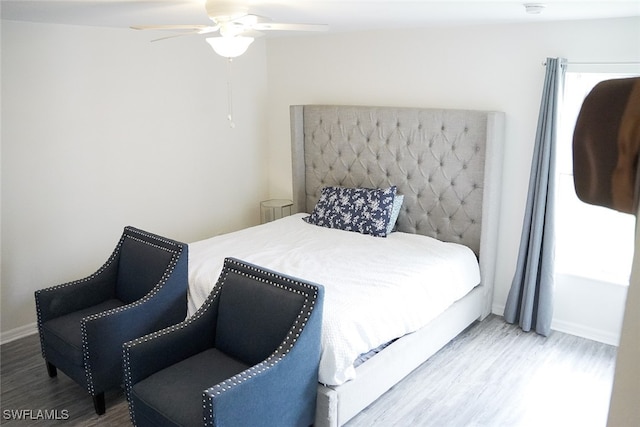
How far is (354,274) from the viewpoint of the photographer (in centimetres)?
334

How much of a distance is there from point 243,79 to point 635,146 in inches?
190

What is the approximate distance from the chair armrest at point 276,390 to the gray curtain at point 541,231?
6.09ft

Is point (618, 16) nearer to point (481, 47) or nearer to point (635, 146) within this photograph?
point (481, 47)

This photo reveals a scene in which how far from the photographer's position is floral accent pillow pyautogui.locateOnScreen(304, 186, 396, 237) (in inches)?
164

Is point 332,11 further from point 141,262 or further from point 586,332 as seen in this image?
point 586,332

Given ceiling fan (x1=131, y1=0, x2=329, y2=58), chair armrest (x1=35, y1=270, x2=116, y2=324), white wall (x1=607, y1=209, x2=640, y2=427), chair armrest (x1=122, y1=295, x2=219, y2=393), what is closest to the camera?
white wall (x1=607, y1=209, x2=640, y2=427)

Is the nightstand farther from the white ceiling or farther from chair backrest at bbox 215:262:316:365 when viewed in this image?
chair backrest at bbox 215:262:316:365

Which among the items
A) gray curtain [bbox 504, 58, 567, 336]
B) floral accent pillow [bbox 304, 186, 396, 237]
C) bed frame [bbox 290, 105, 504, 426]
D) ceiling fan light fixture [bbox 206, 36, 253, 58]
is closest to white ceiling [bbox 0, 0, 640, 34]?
ceiling fan light fixture [bbox 206, 36, 253, 58]

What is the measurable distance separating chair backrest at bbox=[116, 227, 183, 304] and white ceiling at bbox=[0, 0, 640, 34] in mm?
1313

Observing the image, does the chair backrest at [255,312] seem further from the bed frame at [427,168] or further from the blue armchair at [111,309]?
the bed frame at [427,168]

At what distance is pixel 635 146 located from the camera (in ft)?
1.48

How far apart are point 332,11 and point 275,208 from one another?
2425mm

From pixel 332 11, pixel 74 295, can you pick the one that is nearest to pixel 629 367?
pixel 332 11

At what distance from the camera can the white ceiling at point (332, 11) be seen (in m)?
2.61
